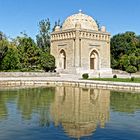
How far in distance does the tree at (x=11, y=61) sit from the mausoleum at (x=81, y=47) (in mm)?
6223

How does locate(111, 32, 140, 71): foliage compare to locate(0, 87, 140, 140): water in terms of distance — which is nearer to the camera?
locate(0, 87, 140, 140): water

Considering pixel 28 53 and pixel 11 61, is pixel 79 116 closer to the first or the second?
pixel 11 61

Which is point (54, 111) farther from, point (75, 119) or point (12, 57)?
point (12, 57)

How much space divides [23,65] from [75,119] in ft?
93.0

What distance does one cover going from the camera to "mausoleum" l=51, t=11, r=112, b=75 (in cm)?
4091

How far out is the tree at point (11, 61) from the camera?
3812 cm

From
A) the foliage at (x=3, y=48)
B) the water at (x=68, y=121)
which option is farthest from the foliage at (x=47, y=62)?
the water at (x=68, y=121)

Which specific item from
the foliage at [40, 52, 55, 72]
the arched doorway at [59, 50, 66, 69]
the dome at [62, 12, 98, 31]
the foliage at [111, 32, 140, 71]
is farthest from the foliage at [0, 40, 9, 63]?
the foliage at [111, 32, 140, 71]

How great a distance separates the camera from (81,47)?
135ft

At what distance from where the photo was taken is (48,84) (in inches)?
1209

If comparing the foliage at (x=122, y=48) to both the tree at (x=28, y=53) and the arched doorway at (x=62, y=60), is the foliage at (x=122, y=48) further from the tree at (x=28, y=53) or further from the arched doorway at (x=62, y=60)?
the tree at (x=28, y=53)

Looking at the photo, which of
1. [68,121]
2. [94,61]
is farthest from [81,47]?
[68,121]

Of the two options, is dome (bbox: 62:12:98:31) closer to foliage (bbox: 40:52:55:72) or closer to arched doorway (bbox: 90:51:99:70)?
arched doorway (bbox: 90:51:99:70)

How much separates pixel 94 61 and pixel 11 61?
1135cm
